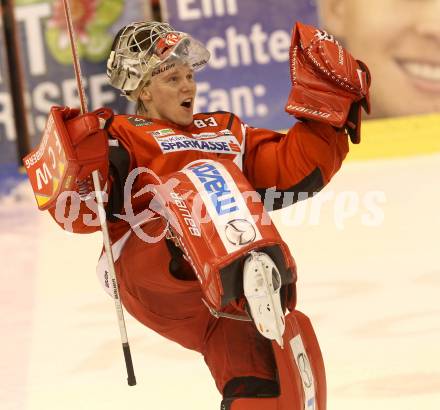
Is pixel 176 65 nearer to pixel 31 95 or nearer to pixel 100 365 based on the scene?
pixel 100 365

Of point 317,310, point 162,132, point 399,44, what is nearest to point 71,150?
point 162,132

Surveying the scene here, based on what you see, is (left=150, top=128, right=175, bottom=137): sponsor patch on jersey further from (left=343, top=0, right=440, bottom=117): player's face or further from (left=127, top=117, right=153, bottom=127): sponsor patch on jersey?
(left=343, top=0, right=440, bottom=117): player's face

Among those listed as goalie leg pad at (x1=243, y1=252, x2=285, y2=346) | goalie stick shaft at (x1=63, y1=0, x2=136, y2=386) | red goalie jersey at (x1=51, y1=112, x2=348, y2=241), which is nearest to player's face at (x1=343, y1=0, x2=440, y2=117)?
red goalie jersey at (x1=51, y1=112, x2=348, y2=241)

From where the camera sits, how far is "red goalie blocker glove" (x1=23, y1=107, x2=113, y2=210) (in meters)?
2.53

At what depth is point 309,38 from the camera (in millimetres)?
2697

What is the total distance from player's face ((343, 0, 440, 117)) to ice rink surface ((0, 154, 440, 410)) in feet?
1.84

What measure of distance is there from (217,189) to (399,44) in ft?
12.1

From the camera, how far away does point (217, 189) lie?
2510 millimetres

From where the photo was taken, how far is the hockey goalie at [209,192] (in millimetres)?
2451

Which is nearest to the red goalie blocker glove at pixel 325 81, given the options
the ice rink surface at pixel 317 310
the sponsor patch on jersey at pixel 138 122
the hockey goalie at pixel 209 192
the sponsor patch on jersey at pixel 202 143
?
the hockey goalie at pixel 209 192

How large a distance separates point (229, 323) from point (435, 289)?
1535 millimetres

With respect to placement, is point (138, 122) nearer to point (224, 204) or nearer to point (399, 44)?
point (224, 204)

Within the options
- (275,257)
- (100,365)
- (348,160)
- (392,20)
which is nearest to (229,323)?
(275,257)

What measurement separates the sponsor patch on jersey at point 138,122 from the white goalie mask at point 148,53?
0.32ft
